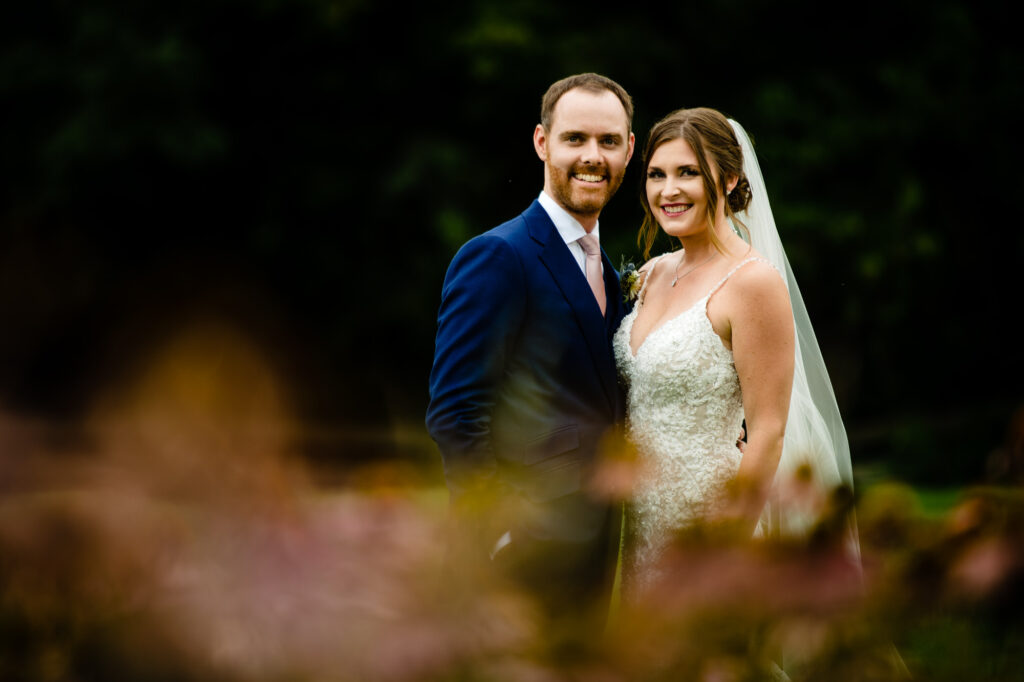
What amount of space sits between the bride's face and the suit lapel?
0.44 metres

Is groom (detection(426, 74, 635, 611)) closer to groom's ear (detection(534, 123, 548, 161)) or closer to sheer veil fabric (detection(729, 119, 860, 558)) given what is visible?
groom's ear (detection(534, 123, 548, 161))

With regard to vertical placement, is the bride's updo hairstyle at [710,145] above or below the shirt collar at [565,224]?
above

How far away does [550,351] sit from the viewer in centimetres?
369

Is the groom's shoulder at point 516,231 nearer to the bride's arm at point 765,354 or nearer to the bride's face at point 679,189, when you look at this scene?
the bride's face at point 679,189

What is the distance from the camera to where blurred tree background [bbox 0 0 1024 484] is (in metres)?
14.6

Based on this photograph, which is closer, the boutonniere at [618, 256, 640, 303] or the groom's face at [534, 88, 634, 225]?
the groom's face at [534, 88, 634, 225]

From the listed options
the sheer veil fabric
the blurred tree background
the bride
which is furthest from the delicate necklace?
the blurred tree background

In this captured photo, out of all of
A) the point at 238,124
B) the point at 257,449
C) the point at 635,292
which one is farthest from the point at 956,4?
the point at 257,449

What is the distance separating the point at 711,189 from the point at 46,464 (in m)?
3.12

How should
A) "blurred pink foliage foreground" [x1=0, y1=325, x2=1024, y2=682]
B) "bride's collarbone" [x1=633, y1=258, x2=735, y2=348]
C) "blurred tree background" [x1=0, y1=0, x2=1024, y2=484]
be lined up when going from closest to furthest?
"blurred pink foliage foreground" [x1=0, y1=325, x2=1024, y2=682] → "bride's collarbone" [x1=633, y1=258, x2=735, y2=348] → "blurred tree background" [x1=0, y1=0, x2=1024, y2=484]

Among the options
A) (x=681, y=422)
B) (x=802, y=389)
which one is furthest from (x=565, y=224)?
(x=802, y=389)

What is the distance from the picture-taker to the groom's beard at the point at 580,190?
12.4 feet

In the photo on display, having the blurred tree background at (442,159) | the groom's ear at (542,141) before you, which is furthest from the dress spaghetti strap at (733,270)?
the blurred tree background at (442,159)

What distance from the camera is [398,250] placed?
16047 mm
